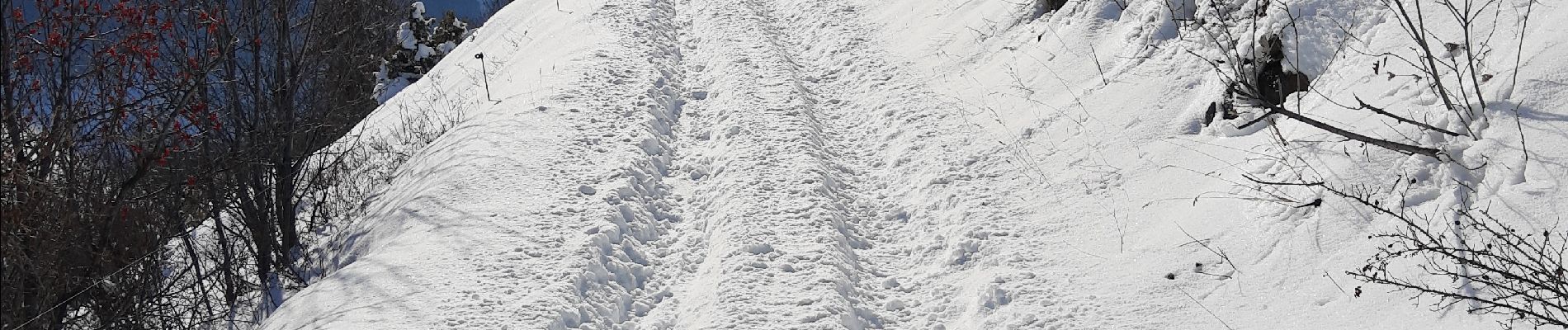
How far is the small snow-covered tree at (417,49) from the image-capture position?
81.5 feet

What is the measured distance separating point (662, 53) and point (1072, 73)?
6.01m

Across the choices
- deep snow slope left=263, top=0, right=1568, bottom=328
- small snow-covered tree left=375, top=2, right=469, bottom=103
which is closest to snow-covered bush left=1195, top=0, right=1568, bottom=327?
deep snow slope left=263, top=0, right=1568, bottom=328

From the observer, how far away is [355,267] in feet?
26.1

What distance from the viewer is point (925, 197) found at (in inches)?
327

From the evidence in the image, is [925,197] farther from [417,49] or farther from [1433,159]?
[417,49]

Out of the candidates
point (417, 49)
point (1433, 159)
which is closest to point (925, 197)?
point (1433, 159)

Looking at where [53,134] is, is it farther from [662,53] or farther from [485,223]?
[662,53]

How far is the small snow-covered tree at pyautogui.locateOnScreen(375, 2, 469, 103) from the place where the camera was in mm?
24844

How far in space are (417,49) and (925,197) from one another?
65.4ft

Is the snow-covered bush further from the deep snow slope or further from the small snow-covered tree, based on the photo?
the small snow-covered tree

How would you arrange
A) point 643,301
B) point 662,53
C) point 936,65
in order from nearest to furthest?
point 643,301 → point 936,65 → point 662,53

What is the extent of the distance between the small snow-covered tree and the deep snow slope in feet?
43.9

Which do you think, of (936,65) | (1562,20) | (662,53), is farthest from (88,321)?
(1562,20)

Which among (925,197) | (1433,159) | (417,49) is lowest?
(1433,159)
